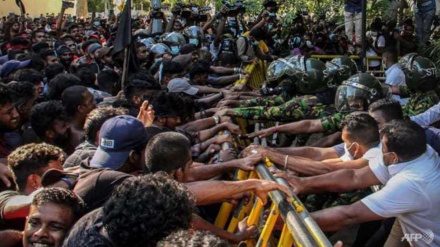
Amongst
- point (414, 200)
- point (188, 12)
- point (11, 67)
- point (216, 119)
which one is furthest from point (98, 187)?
point (188, 12)

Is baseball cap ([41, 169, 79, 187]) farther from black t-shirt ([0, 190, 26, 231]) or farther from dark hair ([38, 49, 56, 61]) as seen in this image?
dark hair ([38, 49, 56, 61])

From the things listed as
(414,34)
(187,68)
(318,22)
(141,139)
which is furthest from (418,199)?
(318,22)

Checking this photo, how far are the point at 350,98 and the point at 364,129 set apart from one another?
4.61ft

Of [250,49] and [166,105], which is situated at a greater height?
[166,105]

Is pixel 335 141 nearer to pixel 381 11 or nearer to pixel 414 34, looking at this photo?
pixel 414 34

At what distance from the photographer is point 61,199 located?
2.83 metres

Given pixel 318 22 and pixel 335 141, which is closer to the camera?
pixel 335 141

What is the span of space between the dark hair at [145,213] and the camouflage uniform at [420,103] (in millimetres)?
4633

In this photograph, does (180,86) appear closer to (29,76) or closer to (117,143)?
(29,76)

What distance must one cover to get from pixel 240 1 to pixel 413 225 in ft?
33.1

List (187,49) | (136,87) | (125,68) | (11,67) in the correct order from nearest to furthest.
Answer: (136,87)
(125,68)
(11,67)
(187,49)

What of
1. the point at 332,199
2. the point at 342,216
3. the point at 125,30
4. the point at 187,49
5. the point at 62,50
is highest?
the point at 125,30

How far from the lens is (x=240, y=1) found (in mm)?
13398

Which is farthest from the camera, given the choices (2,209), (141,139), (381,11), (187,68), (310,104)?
(381,11)
